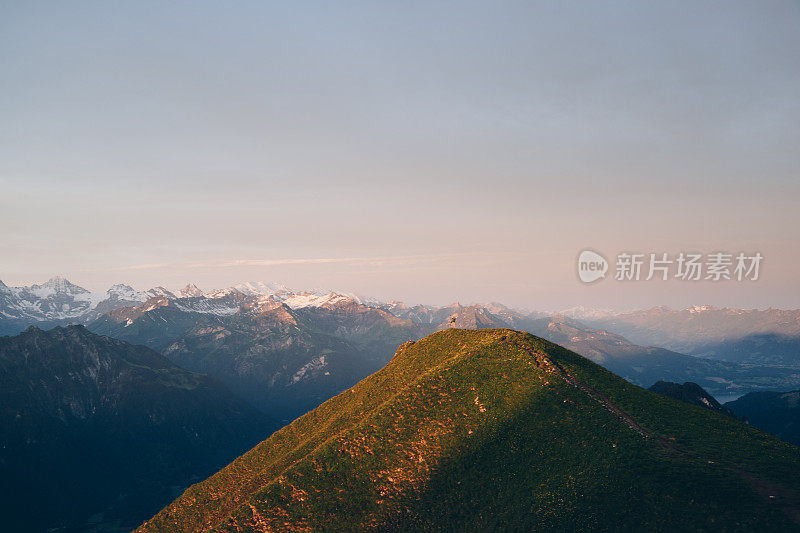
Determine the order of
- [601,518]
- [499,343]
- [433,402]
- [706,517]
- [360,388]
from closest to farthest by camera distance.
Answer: [706,517] < [601,518] < [433,402] < [499,343] < [360,388]

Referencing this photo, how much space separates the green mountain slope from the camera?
95.8 m

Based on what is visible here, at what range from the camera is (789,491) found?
9125cm

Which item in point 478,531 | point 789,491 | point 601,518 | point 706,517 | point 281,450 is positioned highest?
point 789,491

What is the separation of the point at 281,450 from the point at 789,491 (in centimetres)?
14066

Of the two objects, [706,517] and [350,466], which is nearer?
[706,517]

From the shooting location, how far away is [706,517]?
88125mm

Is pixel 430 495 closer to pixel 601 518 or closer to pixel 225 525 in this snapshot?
pixel 601 518

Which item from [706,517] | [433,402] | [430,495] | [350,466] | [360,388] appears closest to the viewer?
[706,517]

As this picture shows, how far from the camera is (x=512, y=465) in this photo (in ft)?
367

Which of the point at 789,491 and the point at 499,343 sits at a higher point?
the point at 499,343

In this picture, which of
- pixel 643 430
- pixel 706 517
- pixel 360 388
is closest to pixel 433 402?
pixel 360 388

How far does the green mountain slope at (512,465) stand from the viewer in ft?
314

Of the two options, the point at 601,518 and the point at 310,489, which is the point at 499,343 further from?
the point at 310,489

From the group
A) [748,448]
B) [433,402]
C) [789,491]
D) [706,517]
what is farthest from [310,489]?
[748,448]
